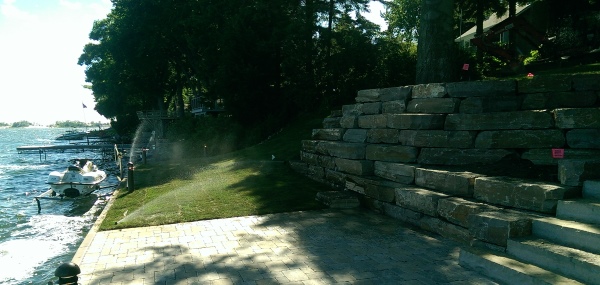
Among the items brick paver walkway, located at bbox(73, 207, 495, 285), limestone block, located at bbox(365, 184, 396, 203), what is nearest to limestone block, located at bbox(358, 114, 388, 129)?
limestone block, located at bbox(365, 184, 396, 203)

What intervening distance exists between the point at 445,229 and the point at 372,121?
4089mm

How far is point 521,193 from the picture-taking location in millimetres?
6367

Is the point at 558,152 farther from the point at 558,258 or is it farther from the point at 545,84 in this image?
the point at 558,258

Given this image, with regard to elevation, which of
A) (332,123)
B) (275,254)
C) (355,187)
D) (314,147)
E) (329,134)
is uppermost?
(332,123)

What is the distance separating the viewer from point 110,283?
5.71m

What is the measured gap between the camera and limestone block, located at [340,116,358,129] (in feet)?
38.7

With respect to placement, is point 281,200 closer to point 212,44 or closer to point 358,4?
point 358,4

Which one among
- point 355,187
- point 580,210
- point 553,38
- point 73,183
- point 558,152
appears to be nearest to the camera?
point 580,210

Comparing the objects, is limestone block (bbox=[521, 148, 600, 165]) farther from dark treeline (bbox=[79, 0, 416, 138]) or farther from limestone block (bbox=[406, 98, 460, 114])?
dark treeline (bbox=[79, 0, 416, 138])

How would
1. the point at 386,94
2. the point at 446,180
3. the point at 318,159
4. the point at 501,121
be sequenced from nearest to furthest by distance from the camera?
the point at 446,180 → the point at 501,121 → the point at 386,94 → the point at 318,159

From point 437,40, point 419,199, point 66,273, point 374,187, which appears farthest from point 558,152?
point 66,273

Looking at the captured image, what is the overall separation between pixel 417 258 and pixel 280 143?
49.2ft

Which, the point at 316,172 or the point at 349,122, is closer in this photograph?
the point at 349,122

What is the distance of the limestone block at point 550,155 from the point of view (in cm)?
687
